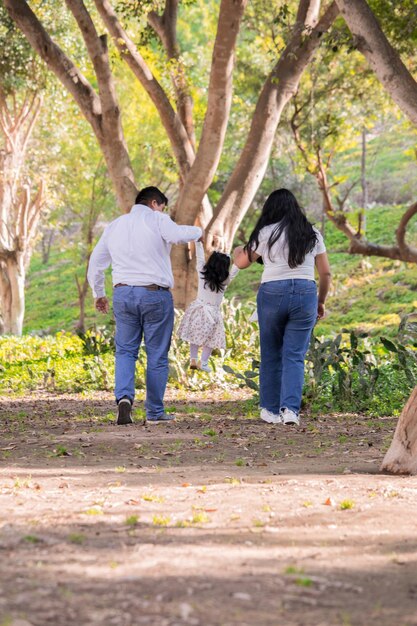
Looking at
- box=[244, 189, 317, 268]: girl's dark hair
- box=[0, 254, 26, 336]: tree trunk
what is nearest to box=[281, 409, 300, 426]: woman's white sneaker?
box=[244, 189, 317, 268]: girl's dark hair

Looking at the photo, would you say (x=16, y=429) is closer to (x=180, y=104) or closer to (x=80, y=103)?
(x=80, y=103)

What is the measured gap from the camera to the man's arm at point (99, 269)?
8570 mm

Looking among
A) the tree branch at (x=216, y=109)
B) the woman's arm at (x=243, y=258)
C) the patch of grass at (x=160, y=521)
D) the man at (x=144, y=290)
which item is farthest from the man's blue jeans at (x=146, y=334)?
the tree branch at (x=216, y=109)

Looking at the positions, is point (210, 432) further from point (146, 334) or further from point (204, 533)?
point (204, 533)

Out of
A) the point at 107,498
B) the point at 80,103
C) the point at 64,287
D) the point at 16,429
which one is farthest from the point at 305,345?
the point at 64,287

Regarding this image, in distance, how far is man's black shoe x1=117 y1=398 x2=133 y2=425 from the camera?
27.4 ft

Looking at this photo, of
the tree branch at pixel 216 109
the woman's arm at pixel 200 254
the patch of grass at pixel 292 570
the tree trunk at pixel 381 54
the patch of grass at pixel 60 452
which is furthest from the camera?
the tree branch at pixel 216 109

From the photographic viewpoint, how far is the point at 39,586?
10.9ft

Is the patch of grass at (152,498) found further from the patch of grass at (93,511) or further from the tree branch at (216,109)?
the tree branch at (216,109)

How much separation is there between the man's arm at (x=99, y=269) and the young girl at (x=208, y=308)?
150 centimetres

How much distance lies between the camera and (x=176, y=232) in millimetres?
8281

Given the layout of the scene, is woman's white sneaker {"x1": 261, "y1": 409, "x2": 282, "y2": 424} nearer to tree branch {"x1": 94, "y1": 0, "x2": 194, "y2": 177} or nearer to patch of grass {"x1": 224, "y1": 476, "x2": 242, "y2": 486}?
patch of grass {"x1": 224, "y1": 476, "x2": 242, "y2": 486}

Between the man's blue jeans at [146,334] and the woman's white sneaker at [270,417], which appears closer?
the man's blue jeans at [146,334]

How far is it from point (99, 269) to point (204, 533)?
190 inches
